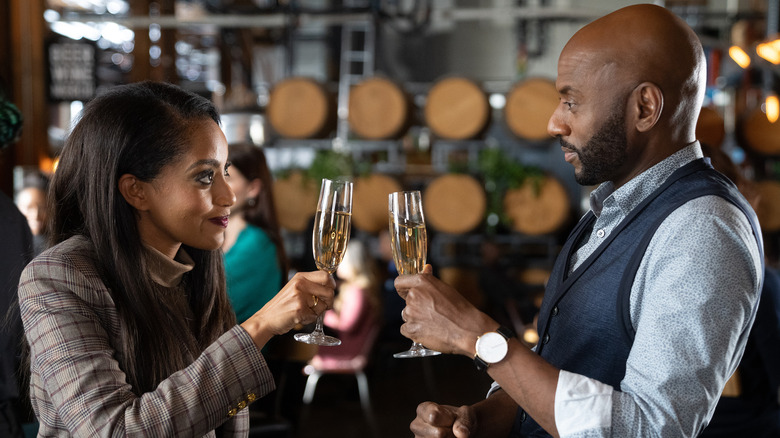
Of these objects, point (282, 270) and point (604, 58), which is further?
point (282, 270)

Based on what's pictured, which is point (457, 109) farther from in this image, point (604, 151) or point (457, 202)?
point (604, 151)

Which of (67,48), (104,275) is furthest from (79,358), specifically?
(67,48)

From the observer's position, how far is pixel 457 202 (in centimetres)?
606

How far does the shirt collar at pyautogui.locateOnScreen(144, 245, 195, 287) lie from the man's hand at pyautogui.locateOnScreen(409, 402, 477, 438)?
61 cm

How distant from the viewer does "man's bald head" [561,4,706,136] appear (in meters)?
1.41

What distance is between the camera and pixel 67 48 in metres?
5.34

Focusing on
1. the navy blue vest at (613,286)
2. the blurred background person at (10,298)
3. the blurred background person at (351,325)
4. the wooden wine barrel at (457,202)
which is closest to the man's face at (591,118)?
the navy blue vest at (613,286)

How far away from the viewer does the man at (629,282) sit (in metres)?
1.21

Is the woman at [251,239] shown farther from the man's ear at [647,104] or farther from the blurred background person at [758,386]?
the man's ear at [647,104]

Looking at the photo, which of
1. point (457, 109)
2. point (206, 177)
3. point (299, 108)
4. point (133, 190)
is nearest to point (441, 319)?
point (206, 177)

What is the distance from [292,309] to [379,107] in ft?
16.2

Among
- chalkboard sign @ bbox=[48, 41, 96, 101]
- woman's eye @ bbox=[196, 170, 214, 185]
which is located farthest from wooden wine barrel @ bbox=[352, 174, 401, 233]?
woman's eye @ bbox=[196, 170, 214, 185]

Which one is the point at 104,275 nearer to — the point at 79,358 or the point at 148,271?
the point at 148,271

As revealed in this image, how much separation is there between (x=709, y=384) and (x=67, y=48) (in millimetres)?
5271
